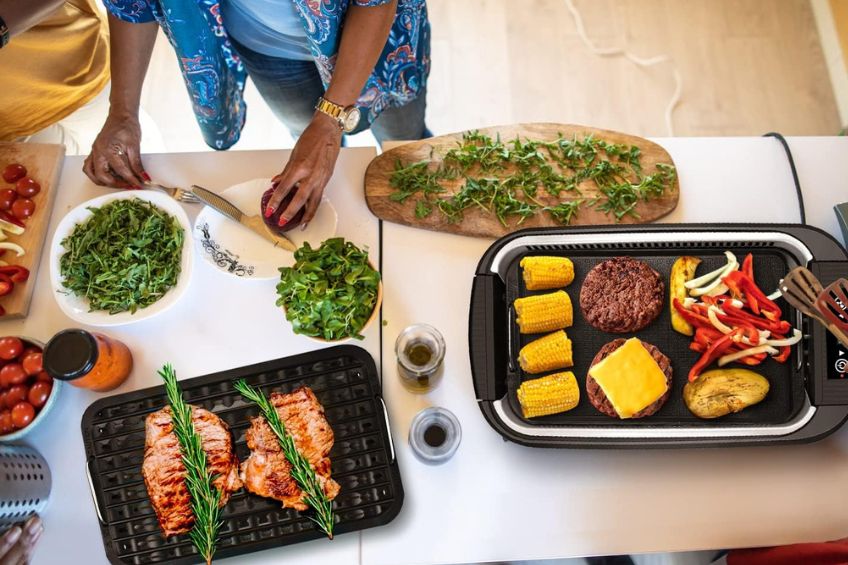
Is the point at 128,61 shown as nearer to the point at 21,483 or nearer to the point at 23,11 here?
the point at 23,11

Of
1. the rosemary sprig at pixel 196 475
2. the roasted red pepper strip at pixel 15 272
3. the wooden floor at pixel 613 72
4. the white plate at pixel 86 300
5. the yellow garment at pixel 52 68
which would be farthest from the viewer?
the wooden floor at pixel 613 72

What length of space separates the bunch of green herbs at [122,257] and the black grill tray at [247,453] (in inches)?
10.3

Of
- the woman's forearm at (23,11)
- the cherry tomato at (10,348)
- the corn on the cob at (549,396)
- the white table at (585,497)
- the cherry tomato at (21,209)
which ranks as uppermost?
the woman's forearm at (23,11)

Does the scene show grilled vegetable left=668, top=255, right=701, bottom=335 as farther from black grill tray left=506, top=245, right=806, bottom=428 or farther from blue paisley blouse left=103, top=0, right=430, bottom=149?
blue paisley blouse left=103, top=0, right=430, bottom=149

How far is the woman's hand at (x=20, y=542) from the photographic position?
1.34 meters

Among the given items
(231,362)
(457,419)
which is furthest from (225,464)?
(457,419)

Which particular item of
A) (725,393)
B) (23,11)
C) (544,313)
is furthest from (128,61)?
(725,393)

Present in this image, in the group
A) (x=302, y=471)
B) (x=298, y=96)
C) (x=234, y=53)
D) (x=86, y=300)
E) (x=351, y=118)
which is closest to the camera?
(x=302, y=471)

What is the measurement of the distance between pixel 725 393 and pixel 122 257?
1577 millimetres

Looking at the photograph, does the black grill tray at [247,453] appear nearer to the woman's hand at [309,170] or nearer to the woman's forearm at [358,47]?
the woman's hand at [309,170]

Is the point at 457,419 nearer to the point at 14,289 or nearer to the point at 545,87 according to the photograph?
the point at 14,289

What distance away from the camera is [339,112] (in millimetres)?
1625

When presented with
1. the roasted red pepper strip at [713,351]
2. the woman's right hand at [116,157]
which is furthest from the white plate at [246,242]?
the roasted red pepper strip at [713,351]

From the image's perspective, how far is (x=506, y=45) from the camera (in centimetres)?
341
